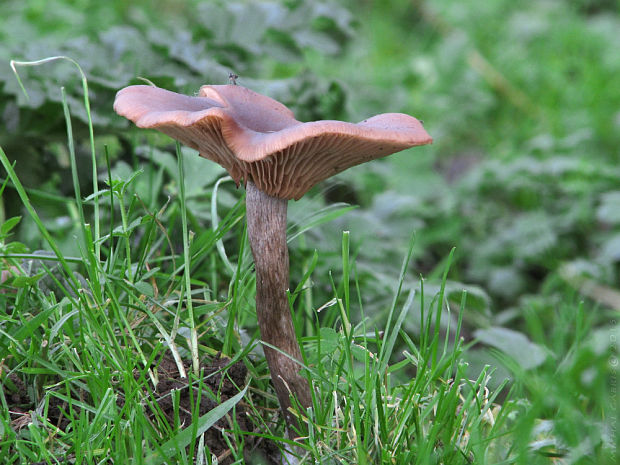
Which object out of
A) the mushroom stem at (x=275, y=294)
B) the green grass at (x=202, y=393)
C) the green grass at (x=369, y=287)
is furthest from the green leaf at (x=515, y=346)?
the mushroom stem at (x=275, y=294)

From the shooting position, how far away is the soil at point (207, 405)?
1520 mm

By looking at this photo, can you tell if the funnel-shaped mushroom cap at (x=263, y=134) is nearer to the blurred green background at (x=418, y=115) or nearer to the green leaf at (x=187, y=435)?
the green leaf at (x=187, y=435)

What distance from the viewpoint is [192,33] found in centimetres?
310

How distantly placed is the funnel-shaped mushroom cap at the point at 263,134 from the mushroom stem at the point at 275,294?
2.1 inches

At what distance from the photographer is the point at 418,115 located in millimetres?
5004

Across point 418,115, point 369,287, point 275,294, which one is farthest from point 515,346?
point 418,115

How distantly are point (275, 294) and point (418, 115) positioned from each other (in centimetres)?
371

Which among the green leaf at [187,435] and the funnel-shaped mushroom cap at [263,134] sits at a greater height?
the funnel-shaped mushroom cap at [263,134]

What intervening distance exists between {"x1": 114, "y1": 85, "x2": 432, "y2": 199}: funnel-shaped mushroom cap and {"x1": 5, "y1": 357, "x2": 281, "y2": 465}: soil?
48cm

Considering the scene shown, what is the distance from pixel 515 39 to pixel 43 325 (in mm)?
5512

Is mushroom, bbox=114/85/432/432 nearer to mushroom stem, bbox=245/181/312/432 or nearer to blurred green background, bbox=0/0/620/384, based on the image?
mushroom stem, bbox=245/181/312/432

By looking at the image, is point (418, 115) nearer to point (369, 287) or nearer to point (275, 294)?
point (369, 287)

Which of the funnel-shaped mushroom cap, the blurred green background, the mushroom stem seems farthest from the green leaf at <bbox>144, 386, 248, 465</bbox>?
the blurred green background

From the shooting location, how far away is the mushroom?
131cm
